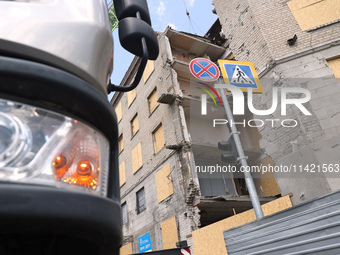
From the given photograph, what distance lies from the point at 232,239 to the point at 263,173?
9411mm

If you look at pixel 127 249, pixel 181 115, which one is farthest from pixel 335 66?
pixel 127 249

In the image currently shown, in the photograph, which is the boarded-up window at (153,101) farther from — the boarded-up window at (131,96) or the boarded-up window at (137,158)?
the boarded-up window at (137,158)

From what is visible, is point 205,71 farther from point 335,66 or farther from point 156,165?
point 156,165

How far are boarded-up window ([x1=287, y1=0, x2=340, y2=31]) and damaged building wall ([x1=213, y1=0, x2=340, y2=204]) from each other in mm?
35

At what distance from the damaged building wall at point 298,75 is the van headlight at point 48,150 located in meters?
8.66

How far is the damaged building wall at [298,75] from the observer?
821cm

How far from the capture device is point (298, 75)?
9.69m

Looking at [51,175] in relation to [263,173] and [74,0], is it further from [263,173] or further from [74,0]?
[263,173]

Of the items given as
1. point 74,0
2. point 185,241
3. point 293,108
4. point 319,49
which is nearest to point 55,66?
point 74,0

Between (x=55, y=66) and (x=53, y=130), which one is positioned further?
(x=55, y=66)

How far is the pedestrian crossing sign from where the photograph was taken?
6.01 meters

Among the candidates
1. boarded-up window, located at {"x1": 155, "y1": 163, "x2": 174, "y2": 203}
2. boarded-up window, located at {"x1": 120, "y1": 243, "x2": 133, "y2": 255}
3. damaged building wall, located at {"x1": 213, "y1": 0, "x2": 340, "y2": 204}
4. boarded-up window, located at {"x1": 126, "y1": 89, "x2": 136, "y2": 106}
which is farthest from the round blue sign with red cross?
boarded-up window, located at {"x1": 120, "y1": 243, "x2": 133, "y2": 255}

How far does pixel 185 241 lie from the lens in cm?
1023

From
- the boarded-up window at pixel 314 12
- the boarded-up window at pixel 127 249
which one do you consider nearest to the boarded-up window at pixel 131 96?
the boarded-up window at pixel 127 249
